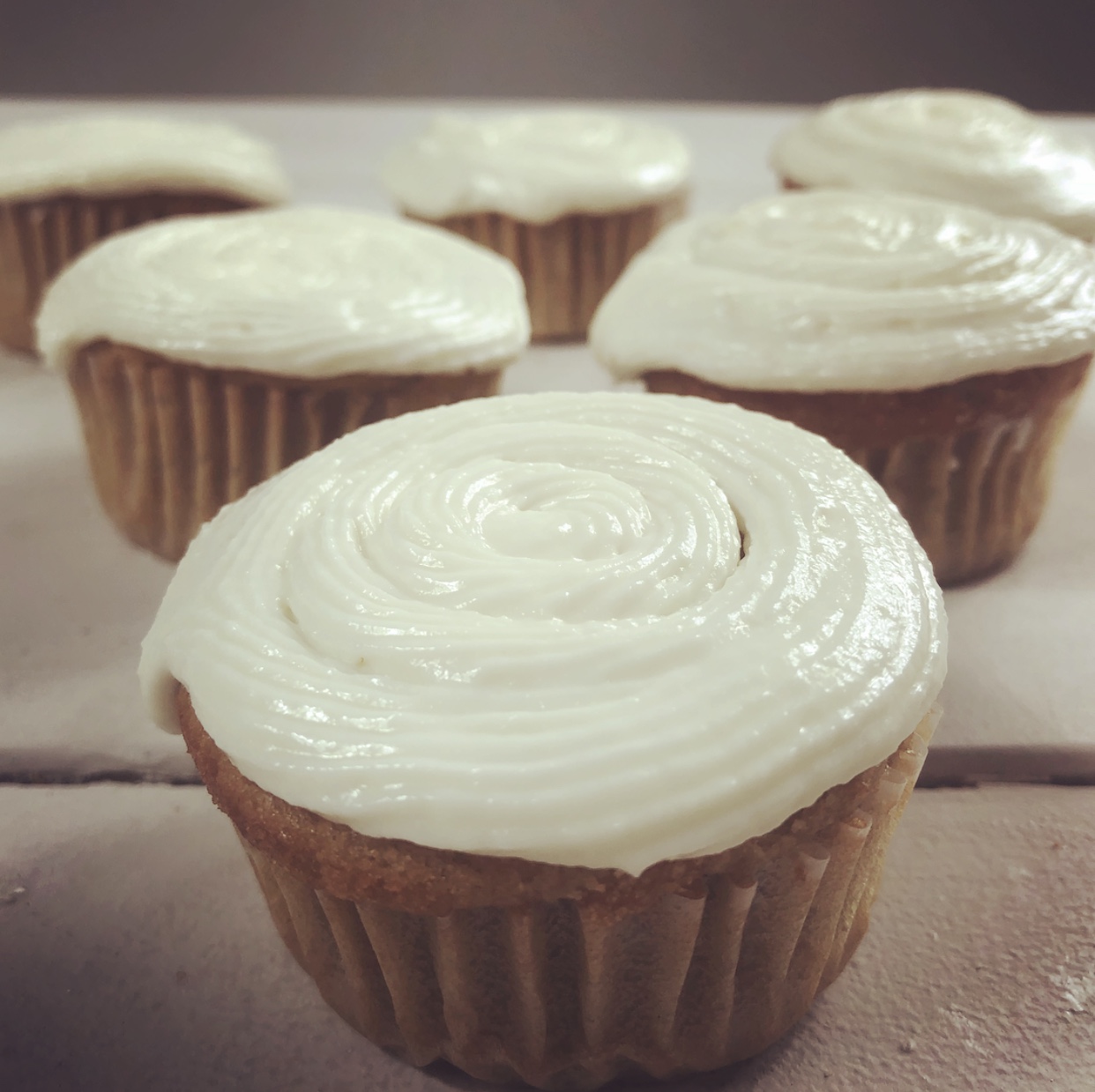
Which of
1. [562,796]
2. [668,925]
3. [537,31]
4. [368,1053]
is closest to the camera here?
[562,796]

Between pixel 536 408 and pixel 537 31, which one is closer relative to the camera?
pixel 536 408

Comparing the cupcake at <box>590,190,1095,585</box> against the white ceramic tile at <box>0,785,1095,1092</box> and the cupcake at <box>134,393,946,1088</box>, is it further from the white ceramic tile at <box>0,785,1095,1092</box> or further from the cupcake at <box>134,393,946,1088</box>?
the white ceramic tile at <box>0,785,1095,1092</box>

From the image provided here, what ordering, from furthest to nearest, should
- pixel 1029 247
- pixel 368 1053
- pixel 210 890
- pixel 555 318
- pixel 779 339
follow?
pixel 555 318 < pixel 1029 247 < pixel 779 339 < pixel 210 890 < pixel 368 1053

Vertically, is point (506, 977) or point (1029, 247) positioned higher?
point (1029, 247)

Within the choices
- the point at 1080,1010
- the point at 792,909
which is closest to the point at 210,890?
the point at 792,909

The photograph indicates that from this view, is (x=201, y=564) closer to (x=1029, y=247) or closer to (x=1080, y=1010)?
(x=1080, y=1010)

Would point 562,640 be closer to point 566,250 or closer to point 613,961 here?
point 613,961
